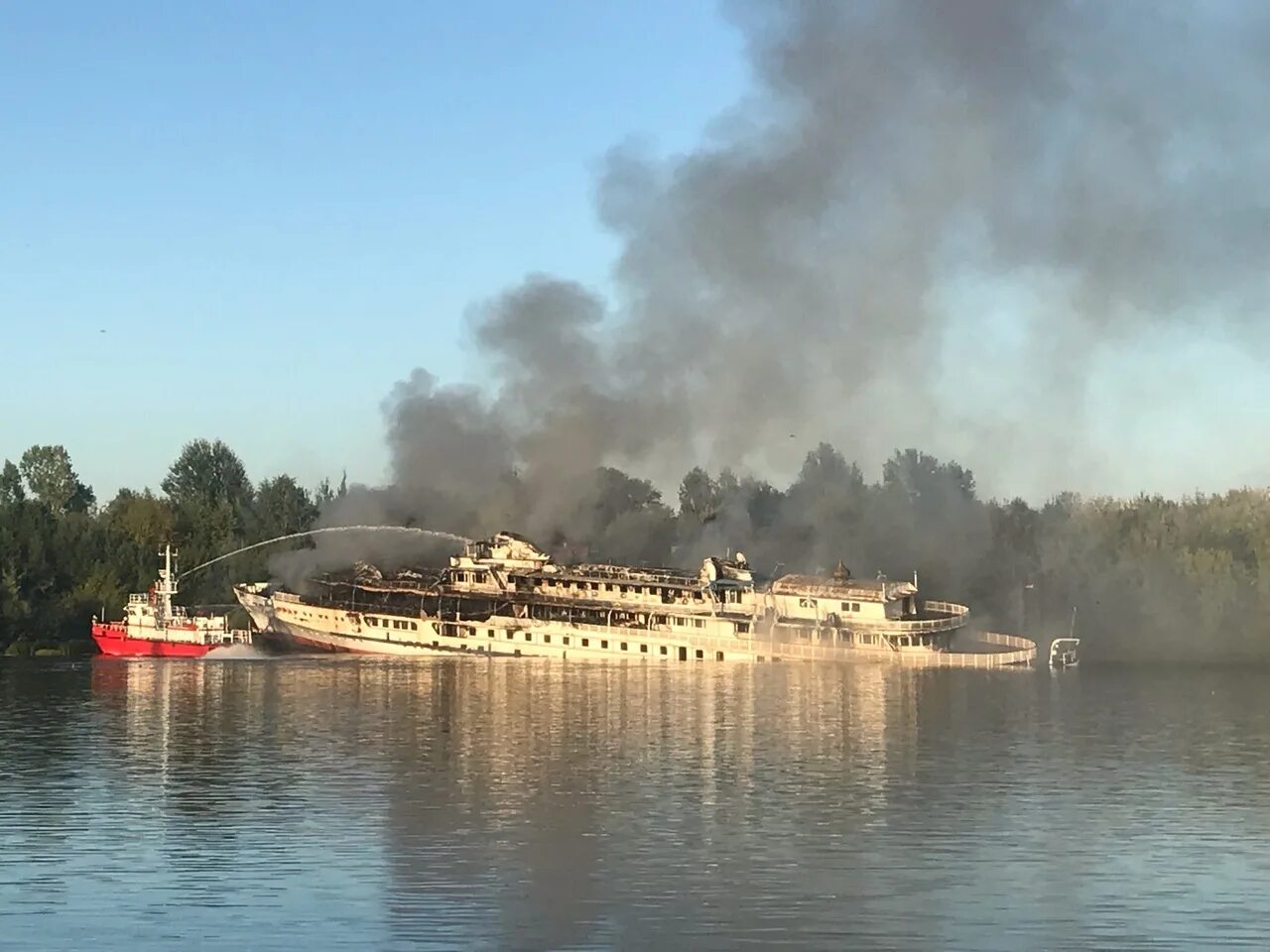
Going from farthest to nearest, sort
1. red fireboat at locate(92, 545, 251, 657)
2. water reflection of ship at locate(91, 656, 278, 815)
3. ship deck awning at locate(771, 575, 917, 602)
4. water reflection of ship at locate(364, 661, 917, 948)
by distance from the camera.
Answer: red fireboat at locate(92, 545, 251, 657) → ship deck awning at locate(771, 575, 917, 602) → water reflection of ship at locate(91, 656, 278, 815) → water reflection of ship at locate(364, 661, 917, 948)

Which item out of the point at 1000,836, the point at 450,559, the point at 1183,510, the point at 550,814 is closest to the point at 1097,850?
the point at 1000,836

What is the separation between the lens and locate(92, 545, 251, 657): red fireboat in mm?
126250

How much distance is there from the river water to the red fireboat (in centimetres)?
4425

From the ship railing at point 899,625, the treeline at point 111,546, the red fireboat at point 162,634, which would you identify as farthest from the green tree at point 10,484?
the ship railing at point 899,625

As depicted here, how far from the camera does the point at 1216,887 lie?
35.4 m

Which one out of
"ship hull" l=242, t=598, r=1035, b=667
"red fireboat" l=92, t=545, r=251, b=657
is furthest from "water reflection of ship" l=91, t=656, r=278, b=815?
"ship hull" l=242, t=598, r=1035, b=667

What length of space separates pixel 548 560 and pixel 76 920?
90.2 m

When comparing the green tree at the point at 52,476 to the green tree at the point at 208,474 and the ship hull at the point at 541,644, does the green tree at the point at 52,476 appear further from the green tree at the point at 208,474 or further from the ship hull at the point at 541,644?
the ship hull at the point at 541,644

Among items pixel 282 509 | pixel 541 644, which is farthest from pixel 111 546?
pixel 541 644

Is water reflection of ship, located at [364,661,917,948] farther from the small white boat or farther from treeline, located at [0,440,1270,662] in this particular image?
treeline, located at [0,440,1270,662]

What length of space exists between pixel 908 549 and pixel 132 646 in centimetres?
6456

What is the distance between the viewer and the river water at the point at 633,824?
1260 inches

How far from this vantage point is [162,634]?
127 metres

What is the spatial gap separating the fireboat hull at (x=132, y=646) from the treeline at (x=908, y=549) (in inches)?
506
